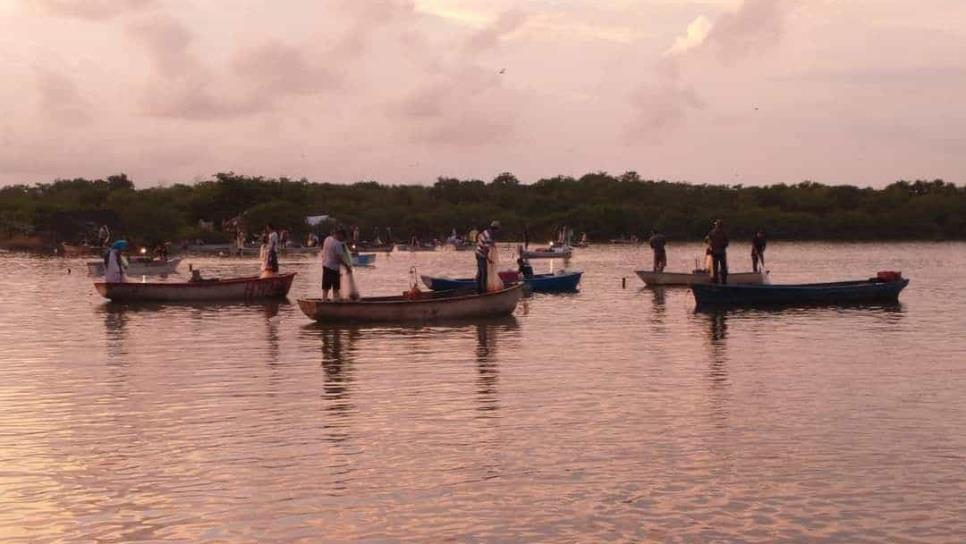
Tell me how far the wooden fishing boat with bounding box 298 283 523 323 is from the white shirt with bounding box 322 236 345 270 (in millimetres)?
991

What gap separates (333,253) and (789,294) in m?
12.2

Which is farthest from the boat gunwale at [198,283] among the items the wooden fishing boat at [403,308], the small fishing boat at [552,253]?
the small fishing boat at [552,253]

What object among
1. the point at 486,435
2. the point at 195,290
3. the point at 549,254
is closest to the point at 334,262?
the point at 195,290

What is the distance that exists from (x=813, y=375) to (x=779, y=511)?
8.13 metres

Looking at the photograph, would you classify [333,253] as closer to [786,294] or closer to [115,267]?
[115,267]

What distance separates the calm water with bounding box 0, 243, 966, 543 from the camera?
941 centimetres

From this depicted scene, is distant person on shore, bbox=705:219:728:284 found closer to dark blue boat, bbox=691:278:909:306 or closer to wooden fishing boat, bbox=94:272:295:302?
dark blue boat, bbox=691:278:909:306

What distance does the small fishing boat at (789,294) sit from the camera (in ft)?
99.1

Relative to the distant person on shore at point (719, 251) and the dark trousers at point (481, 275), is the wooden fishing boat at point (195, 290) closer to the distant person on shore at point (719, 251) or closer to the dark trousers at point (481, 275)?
the dark trousers at point (481, 275)

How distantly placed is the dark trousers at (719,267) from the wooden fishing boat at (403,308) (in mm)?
8487

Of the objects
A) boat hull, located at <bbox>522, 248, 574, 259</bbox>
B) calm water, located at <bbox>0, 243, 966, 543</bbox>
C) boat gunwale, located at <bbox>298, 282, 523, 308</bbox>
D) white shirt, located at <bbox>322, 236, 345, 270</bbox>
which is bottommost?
calm water, located at <bbox>0, 243, 966, 543</bbox>

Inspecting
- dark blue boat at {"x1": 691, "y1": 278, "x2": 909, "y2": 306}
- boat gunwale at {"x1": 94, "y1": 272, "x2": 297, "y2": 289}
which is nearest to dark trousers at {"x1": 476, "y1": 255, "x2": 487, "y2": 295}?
dark blue boat at {"x1": 691, "y1": 278, "x2": 909, "y2": 306}

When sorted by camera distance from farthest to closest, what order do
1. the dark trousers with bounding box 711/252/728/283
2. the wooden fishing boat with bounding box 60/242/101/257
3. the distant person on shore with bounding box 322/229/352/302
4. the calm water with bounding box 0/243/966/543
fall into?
the wooden fishing boat with bounding box 60/242/101/257, the dark trousers with bounding box 711/252/728/283, the distant person on shore with bounding box 322/229/352/302, the calm water with bounding box 0/243/966/543

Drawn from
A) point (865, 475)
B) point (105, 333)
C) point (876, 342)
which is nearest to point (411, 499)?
point (865, 475)
